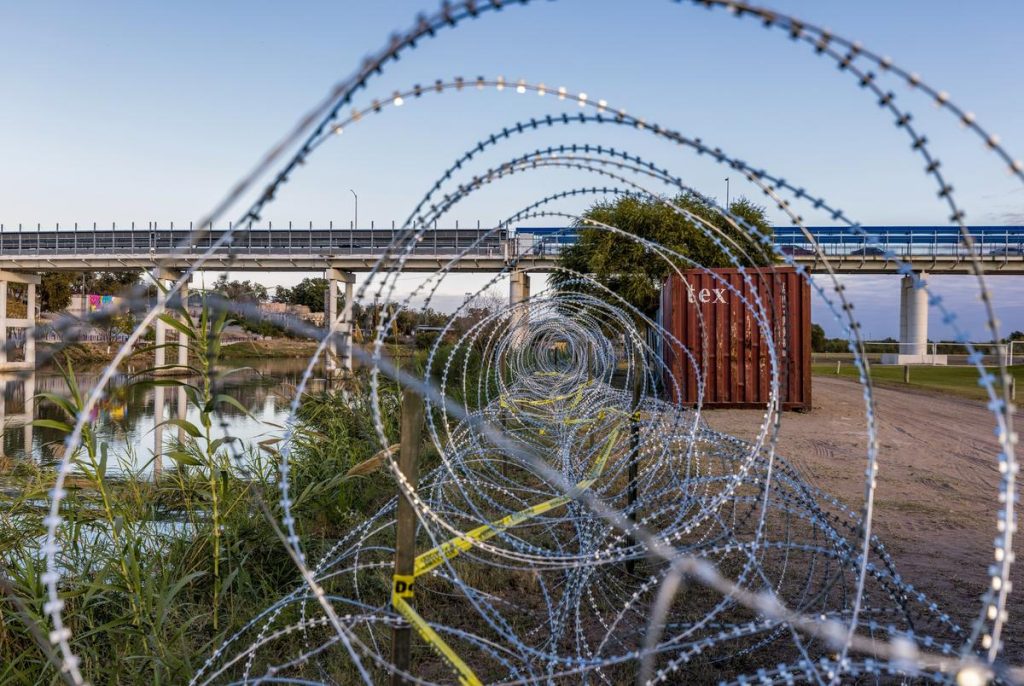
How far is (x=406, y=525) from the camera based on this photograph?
8.80 feet

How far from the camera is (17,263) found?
4031 cm

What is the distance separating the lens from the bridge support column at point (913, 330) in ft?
117

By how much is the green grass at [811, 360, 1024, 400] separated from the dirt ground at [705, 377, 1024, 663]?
5371mm

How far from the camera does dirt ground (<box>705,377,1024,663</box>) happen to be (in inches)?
207

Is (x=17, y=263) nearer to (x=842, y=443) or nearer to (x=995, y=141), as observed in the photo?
(x=842, y=443)

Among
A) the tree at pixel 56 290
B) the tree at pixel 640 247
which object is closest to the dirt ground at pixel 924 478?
the tree at pixel 640 247

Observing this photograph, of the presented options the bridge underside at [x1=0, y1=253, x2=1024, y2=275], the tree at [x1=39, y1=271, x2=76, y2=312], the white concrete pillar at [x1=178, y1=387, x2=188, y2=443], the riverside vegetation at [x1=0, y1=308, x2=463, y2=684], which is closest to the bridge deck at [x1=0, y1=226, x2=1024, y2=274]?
the bridge underside at [x1=0, y1=253, x2=1024, y2=275]

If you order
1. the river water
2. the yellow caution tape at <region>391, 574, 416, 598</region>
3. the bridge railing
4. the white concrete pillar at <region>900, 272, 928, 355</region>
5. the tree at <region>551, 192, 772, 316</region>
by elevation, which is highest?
the bridge railing

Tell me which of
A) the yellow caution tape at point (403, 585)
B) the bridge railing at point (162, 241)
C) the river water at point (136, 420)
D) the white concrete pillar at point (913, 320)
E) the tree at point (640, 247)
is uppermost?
the bridge railing at point (162, 241)

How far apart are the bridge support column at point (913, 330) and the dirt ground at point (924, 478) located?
64.0ft

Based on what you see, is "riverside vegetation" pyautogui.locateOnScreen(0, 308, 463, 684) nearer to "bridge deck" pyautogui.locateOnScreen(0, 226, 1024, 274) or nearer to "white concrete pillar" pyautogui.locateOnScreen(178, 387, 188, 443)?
"white concrete pillar" pyautogui.locateOnScreen(178, 387, 188, 443)

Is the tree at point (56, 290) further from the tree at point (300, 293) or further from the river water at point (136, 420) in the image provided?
the tree at point (300, 293)

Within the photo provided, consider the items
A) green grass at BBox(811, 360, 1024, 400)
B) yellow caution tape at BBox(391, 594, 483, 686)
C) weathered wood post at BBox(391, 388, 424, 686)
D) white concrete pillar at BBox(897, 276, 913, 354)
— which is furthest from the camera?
white concrete pillar at BBox(897, 276, 913, 354)

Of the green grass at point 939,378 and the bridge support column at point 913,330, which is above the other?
the bridge support column at point 913,330
